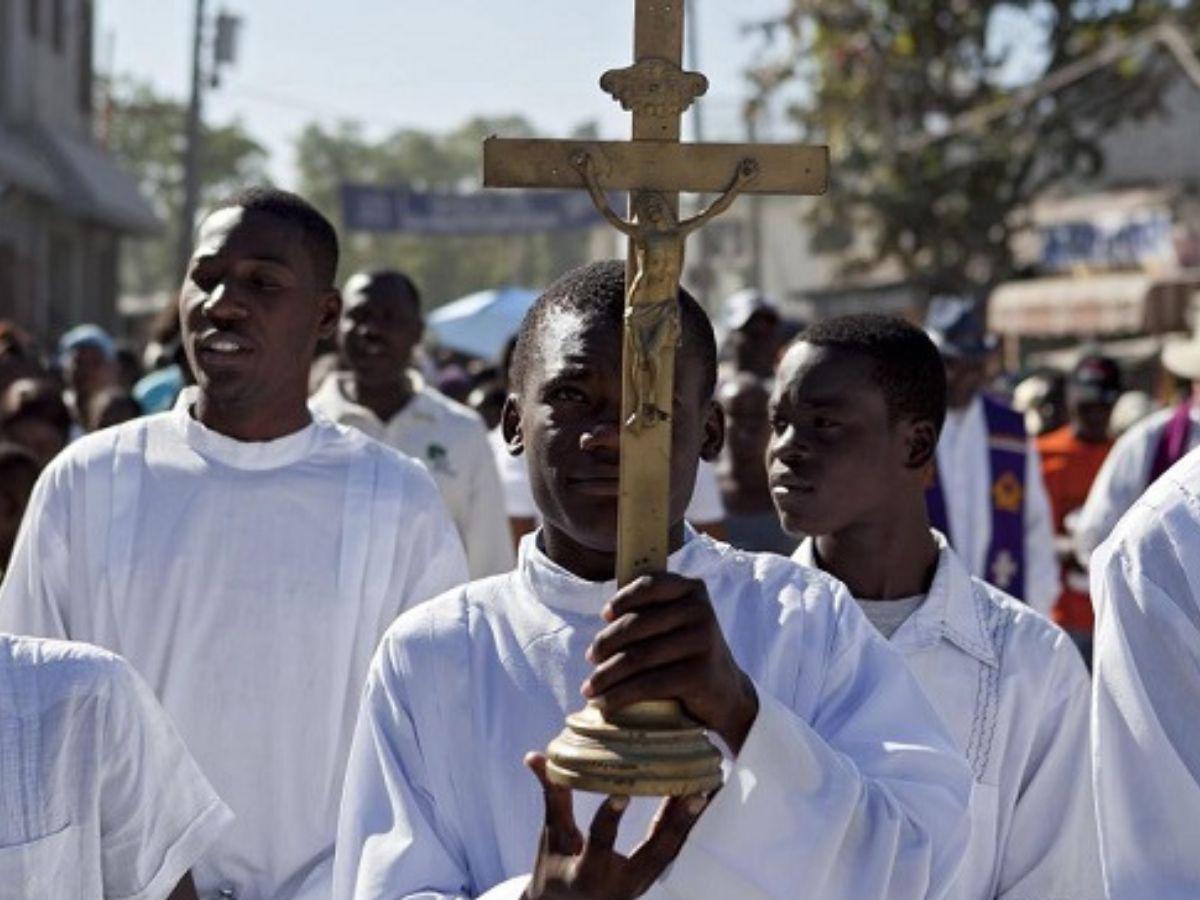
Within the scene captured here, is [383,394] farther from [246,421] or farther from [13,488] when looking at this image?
[246,421]

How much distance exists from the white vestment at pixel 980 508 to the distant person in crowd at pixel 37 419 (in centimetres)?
301

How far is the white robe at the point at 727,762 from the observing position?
3252 millimetres

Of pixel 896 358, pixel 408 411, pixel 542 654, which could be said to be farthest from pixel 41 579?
pixel 408 411

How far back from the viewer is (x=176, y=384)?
427 inches

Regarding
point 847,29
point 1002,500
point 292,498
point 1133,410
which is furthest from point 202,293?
point 847,29

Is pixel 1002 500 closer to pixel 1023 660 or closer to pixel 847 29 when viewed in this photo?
pixel 1023 660

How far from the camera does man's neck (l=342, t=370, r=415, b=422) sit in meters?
8.70

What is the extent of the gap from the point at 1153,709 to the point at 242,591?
7.46 ft

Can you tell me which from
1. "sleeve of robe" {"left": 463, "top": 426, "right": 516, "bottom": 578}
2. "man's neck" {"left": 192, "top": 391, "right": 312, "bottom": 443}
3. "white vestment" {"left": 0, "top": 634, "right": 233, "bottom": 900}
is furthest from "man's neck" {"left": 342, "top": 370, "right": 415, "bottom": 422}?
"white vestment" {"left": 0, "top": 634, "right": 233, "bottom": 900}

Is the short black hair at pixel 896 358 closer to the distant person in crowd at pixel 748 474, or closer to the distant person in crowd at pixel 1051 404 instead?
the distant person in crowd at pixel 748 474

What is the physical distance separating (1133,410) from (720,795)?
15178 millimetres

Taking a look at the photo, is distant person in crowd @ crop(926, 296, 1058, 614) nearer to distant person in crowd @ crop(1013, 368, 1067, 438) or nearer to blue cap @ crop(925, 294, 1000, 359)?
blue cap @ crop(925, 294, 1000, 359)

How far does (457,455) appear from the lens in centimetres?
836

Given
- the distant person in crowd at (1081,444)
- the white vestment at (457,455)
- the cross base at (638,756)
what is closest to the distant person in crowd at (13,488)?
the white vestment at (457,455)
